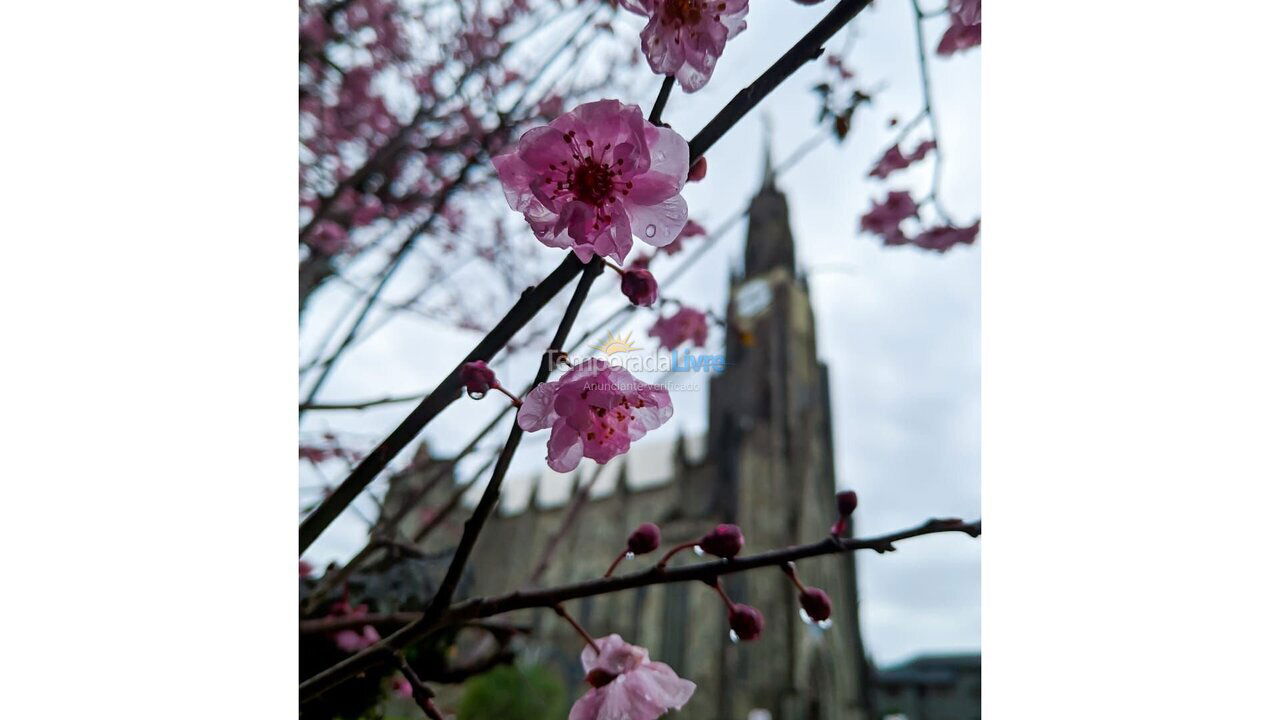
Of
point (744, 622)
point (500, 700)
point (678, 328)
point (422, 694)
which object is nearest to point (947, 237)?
point (678, 328)

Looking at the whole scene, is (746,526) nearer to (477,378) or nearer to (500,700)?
(500,700)

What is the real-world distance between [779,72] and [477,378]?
0.31 m

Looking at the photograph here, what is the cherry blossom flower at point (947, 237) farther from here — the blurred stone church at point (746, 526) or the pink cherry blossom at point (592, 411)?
the blurred stone church at point (746, 526)

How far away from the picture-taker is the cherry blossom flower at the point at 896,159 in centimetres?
124

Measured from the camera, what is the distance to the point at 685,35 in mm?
514

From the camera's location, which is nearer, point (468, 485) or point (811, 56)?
point (811, 56)

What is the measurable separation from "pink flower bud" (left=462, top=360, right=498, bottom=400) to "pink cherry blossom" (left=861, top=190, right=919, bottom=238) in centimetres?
109
